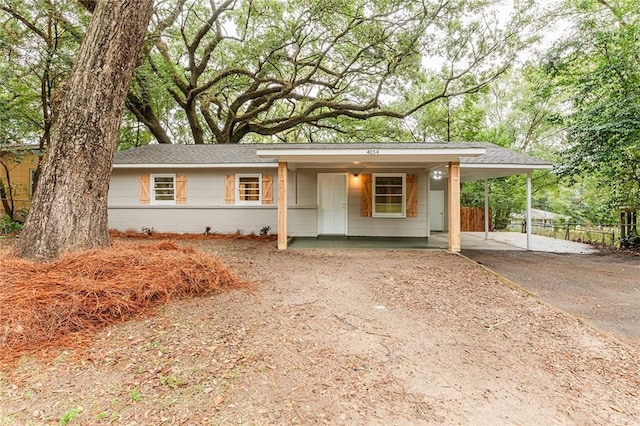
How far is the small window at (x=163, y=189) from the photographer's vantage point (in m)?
10.2

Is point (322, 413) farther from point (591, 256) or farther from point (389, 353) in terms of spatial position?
point (591, 256)

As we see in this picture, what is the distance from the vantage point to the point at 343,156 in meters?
7.20

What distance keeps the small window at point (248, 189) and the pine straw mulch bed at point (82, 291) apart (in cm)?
573

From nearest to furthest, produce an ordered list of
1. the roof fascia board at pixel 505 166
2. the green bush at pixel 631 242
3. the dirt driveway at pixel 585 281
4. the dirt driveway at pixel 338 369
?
the dirt driveway at pixel 338 369
the dirt driveway at pixel 585 281
the roof fascia board at pixel 505 166
the green bush at pixel 631 242

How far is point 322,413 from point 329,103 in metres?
12.4

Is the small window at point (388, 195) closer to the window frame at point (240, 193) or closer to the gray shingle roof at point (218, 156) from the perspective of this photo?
the gray shingle roof at point (218, 156)

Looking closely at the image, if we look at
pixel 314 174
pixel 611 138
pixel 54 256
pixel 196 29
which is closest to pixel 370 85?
pixel 314 174

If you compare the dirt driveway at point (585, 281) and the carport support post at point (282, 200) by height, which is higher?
the carport support post at point (282, 200)

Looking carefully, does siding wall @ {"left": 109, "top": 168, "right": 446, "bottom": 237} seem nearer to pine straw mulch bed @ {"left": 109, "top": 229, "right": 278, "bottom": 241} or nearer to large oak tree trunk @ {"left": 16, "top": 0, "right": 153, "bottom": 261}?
pine straw mulch bed @ {"left": 109, "top": 229, "right": 278, "bottom": 241}

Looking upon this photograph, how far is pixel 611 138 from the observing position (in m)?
7.34

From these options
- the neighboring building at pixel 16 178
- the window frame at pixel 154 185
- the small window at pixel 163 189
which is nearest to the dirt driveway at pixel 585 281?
the window frame at pixel 154 185

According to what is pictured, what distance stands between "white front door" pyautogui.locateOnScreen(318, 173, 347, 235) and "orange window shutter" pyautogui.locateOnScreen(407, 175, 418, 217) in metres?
2.00

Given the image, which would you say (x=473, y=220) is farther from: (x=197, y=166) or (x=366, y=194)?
(x=197, y=166)

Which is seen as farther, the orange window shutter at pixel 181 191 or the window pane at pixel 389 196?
the orange window shutter at pixel 181 191
